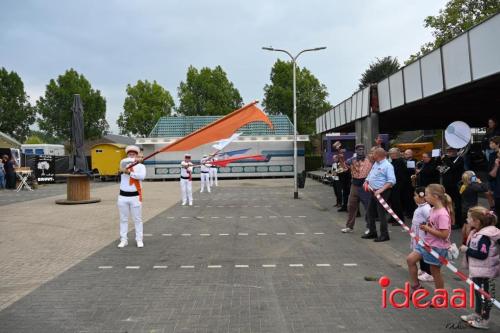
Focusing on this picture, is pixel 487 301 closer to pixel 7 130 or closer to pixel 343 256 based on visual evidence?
pixel 343 256

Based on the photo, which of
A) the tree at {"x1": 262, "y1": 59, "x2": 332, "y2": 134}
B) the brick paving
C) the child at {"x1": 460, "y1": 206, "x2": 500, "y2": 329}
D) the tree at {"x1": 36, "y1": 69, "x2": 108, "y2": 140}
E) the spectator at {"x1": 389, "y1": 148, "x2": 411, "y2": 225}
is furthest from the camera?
the tree at {"x1": 36, "y1": 69, "x2": 108, "y2": 140}

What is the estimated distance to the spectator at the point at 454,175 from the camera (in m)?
10.1

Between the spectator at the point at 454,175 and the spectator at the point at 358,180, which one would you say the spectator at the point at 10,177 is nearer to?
the spectator at the point at 358,180

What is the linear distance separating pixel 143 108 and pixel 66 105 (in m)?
10.3

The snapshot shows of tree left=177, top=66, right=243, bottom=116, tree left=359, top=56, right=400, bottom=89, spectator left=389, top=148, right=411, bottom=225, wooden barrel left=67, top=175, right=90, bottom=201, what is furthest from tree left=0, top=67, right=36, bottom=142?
spectator left=389, top=148, right=411, bottom=225

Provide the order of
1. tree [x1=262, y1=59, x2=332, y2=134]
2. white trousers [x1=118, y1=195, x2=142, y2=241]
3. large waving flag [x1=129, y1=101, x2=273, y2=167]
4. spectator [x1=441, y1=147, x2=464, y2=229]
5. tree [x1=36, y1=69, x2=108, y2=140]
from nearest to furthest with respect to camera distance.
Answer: large waving flag [x1=129, y1=101, x2=273, y2=167]
white trousers [x1=118, y1=195, x2=142, y2=241]
spectator [x1=441, y1=147, x2=464, y2=229]
tree [x1=262, y1=59, x2=332, y2=134]
tree [x1=36, y1=69, x2=108, y2=140]

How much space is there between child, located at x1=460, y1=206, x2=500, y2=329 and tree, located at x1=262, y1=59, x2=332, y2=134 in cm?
5470

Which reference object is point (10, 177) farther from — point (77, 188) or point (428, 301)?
point (428, 301)

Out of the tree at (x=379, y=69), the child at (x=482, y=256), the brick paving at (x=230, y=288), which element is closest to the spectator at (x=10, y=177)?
the brick paving at (x=230, y=288)

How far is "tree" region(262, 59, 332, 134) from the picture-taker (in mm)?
59281

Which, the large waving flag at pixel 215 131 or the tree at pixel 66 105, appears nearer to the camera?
the large waving flag at pixel 215 131

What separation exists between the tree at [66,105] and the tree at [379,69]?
36.6 metres

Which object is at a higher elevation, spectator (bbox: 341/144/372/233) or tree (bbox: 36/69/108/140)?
tree (bbox: 36/69/108/140)

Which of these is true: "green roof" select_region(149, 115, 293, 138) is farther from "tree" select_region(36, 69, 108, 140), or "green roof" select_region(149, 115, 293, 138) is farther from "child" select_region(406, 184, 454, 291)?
"child" select_region(406, 184, 454, 291)
